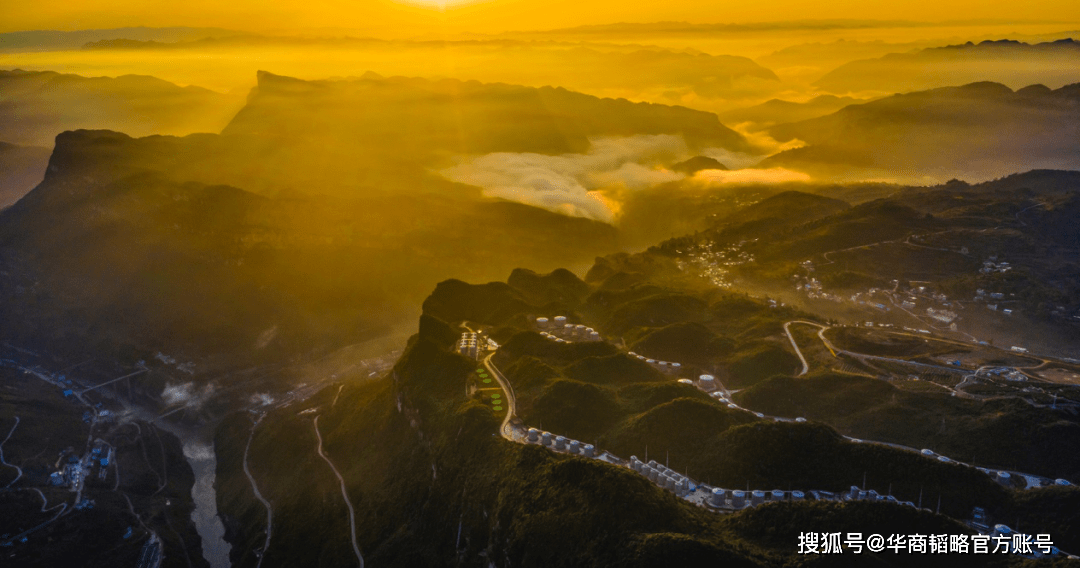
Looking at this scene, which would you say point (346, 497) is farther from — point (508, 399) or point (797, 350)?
point (797, 350)

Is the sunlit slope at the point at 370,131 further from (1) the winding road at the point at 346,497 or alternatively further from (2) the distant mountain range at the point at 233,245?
(1) the winding road at the point at 346,497

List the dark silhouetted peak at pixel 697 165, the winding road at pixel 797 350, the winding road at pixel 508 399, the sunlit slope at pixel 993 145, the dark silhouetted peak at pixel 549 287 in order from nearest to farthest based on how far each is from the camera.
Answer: the winding road at pixel 508 399 → the winding road at pixel 797 350 → the dark silhouetted peak at pixel 549 287 → the sunlit slope at pixel 993 145 → the dark silhouetted peak at pixel 697 165

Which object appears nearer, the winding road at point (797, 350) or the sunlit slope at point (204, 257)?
the winding road at point (797, 350)

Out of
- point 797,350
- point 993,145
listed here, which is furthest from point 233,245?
point 993,145

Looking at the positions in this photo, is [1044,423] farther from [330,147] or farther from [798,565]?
[330,147]

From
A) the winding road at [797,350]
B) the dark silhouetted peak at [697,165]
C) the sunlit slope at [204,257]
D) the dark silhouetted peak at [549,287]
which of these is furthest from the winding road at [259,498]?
the dark silhouetted peak at [697,165]

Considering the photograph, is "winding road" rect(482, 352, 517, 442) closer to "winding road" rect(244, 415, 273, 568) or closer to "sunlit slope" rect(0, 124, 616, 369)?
"winding road" rect(244, 415, 273, 568)

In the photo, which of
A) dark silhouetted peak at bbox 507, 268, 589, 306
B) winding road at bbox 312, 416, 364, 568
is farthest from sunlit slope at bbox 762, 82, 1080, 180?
winding road at bbox 312, 416, 364, 568

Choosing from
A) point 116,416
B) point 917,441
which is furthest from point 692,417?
point 116,416
